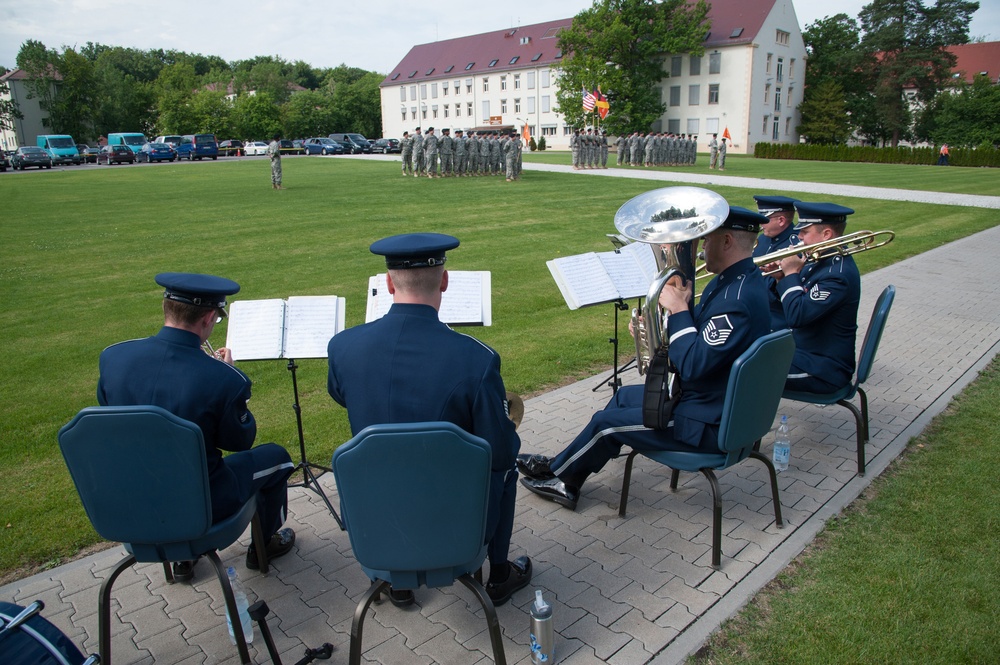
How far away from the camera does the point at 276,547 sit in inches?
154

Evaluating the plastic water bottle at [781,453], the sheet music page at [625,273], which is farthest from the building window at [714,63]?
the plastic water bottle at [781,453]

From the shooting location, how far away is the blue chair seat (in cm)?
350

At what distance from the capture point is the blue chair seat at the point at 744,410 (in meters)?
3.50

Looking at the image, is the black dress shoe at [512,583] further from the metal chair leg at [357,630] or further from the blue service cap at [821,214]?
the blue service cap at [821,214]

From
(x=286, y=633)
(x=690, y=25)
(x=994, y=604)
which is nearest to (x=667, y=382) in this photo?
(x=994, y=604)

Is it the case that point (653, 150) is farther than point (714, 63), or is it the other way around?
point (714, 63)

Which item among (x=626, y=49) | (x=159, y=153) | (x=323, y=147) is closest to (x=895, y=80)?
(x=626, y=49)

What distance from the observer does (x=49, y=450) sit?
211 inches

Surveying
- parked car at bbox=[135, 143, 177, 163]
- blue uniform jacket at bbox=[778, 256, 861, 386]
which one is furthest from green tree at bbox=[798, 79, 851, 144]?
blue uniform jacket at bbox=[778, 256, 861, 386]

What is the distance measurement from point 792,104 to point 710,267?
74054mm

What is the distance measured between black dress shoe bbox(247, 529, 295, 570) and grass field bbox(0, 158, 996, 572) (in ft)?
3.70

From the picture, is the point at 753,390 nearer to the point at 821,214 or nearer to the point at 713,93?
the point at 821,214

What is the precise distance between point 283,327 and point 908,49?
77553 mm

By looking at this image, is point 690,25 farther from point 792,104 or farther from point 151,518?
point 151,518
